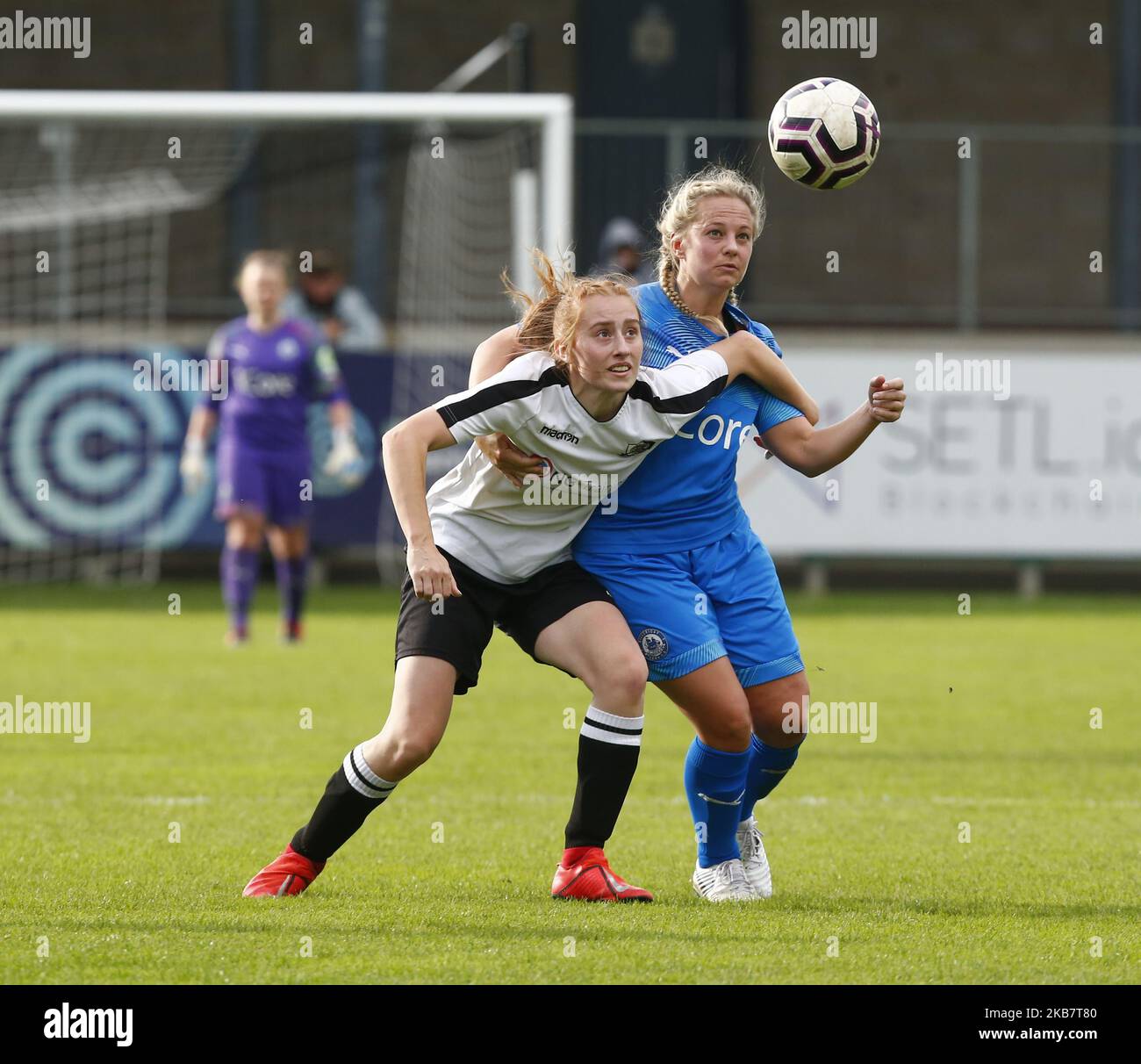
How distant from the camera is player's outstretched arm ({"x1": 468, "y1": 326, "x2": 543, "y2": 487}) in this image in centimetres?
486

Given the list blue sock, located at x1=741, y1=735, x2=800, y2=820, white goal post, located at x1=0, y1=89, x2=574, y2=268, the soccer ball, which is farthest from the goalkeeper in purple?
blue sock, located at x1=741, y1=735, x2=800, y2=820

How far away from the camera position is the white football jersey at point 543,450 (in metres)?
4.77

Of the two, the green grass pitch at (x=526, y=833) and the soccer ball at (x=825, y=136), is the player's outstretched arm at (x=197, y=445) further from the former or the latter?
the soccer ball at (x=825, y=136)

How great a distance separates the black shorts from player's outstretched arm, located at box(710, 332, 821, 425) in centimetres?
69

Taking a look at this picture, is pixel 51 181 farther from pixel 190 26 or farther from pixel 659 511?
pixel 659 511

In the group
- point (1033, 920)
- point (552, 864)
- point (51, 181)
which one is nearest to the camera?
point (1033, 920)

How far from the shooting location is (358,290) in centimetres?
1720

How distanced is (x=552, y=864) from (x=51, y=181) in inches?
496

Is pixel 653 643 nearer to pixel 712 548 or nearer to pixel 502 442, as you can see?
pixel 712 548

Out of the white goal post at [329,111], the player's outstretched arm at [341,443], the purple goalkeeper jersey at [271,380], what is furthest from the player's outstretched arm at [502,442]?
the purple goalkeeper jersey at [271,380]

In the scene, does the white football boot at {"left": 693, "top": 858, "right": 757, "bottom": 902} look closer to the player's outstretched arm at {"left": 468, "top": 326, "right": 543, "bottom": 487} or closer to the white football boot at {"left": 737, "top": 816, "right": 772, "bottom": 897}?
the white football boot at {"left": 737, "top": 816, "right": 772, "bottom": 897}

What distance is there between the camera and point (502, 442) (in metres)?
4.89

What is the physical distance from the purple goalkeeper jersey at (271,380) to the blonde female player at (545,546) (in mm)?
6788
